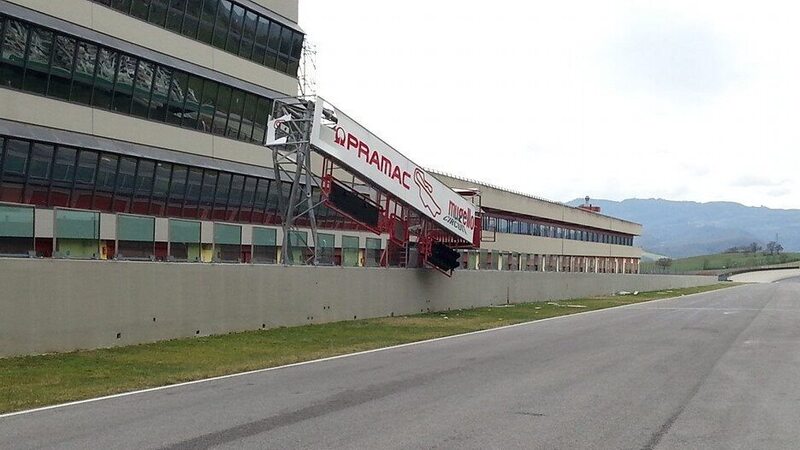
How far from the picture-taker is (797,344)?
20.7 meters

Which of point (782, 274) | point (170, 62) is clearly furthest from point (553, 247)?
point (782, 274)

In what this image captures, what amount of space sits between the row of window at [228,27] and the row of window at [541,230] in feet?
55.9

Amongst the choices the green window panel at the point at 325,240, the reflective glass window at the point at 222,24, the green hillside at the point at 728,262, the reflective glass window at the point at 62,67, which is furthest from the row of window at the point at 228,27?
the green hillside at the point at 728,262

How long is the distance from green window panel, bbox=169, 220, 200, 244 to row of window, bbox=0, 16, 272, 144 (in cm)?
890

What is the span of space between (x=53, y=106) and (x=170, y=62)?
5.37m

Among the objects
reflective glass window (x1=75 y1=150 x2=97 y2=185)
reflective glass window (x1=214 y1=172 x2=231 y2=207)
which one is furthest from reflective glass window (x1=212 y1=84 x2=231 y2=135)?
reflective glass window (x1=75 y1=150 x2=97 y2=185)

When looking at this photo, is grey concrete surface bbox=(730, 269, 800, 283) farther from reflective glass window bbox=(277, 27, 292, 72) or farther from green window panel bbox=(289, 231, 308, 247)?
green window panel bbox=(289, 231, 308, 247)

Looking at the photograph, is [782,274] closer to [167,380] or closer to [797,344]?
[797,344]

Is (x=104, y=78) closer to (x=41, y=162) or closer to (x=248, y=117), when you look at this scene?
(x=41, y=162)

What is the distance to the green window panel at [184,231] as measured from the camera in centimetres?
1956

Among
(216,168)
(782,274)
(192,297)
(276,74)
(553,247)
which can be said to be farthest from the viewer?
(782,274)

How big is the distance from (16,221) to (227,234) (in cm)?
661

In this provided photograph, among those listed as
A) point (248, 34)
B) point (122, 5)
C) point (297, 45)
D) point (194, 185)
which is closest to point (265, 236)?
point (194, 185)

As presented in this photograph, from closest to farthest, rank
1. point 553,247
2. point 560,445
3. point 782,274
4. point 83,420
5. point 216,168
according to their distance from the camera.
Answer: point 560,445
point 83,420
point 216,168
point 553,247
point 782,274
